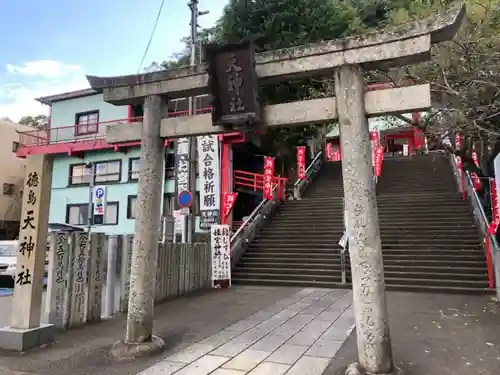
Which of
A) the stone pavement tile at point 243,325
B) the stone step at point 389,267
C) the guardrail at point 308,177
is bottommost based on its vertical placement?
the stone pavement tile at point 243,325

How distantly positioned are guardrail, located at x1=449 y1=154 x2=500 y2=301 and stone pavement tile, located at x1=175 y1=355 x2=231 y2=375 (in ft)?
23.7

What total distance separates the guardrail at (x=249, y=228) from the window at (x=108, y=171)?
8.12 metres

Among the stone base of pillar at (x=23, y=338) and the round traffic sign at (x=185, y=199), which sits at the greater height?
the round traffic sign at (x=185, y=199)

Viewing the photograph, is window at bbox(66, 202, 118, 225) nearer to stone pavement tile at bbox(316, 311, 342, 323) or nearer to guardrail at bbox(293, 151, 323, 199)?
guardrail at bbox(293, 151, 323, 199)

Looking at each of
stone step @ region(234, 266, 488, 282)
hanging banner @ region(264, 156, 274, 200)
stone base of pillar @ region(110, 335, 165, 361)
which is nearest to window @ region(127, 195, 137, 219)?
hanging banner @ region(264, 156, 274, 200)

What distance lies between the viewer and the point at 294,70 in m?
5.33

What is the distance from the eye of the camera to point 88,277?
7309 mm

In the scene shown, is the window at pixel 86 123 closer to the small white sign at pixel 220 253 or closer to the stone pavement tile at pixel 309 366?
the small white sign at pixel 220 253

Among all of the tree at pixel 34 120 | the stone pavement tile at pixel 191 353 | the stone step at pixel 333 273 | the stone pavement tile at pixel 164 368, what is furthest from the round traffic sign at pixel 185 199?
the tree at pixel 34 120

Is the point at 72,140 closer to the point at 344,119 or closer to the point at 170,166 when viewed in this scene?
the point at 170,166

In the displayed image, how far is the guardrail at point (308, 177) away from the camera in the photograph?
1986 cm

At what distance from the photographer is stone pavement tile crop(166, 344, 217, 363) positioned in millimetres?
5160

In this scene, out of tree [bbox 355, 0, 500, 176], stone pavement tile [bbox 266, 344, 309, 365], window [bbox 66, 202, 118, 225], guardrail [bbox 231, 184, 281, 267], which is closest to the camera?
stone pavement tile [bbox 266, 344, 309, 365]

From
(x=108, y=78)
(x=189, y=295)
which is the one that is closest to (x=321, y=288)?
(x=189, y=295)
